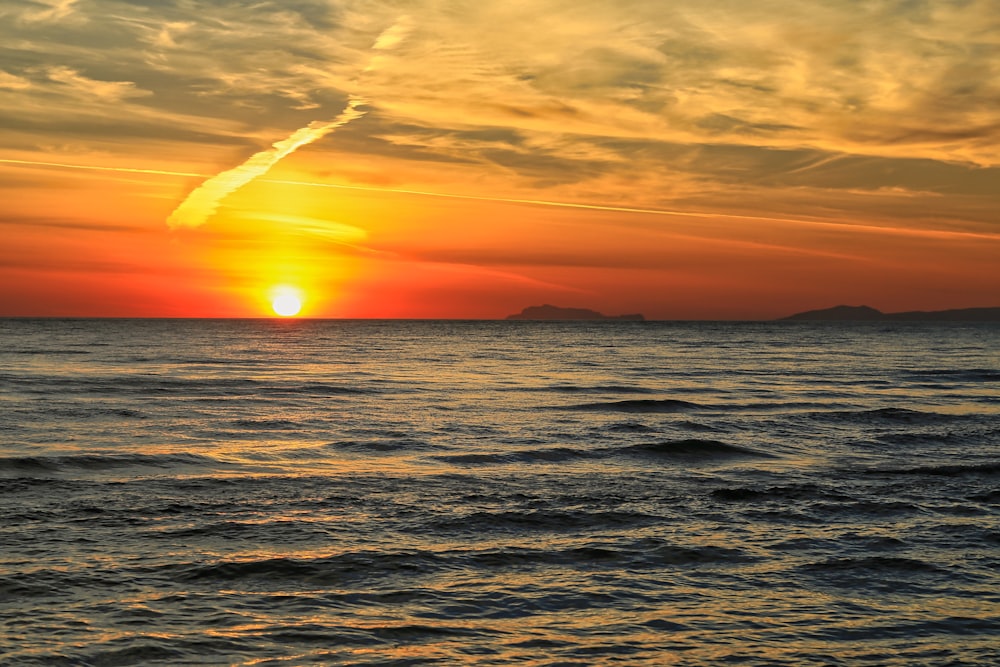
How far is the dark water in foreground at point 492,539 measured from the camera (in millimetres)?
9164

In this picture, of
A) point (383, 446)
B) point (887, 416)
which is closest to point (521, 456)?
point (383, 446)

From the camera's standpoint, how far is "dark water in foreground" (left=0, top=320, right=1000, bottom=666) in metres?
9.16

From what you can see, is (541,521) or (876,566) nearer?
(876,566)

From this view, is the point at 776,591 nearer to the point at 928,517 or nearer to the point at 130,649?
the point at 928,517

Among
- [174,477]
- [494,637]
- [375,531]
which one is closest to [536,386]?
[174,477]

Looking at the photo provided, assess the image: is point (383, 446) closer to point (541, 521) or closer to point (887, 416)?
point (541, 521)

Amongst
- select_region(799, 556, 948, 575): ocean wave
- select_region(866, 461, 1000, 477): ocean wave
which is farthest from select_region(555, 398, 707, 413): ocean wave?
select_region(799, 556, 948, 575): ocean wave

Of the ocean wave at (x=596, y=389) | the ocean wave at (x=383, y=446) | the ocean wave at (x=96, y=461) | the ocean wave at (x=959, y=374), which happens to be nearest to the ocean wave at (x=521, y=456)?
the ocean wave at (x=383, y=446)

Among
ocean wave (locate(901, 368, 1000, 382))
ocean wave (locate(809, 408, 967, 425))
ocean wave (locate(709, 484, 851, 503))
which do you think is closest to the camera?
ocean wave (locate(709, 484, 851, 503))

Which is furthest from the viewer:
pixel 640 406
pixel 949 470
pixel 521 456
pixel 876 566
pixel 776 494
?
pixel 640 406

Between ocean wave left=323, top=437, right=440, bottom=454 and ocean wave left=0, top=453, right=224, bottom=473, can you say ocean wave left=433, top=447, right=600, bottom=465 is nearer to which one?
ocean wave left=323, top=437, right=440, bottom=454

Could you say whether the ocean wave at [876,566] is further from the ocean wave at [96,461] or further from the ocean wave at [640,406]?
the ocean wave at [640,406]

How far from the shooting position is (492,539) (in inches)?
516

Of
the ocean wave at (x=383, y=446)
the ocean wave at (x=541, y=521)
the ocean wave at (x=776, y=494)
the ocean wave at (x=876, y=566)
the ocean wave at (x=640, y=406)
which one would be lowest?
the ocean wave at (x=640, y=406)
